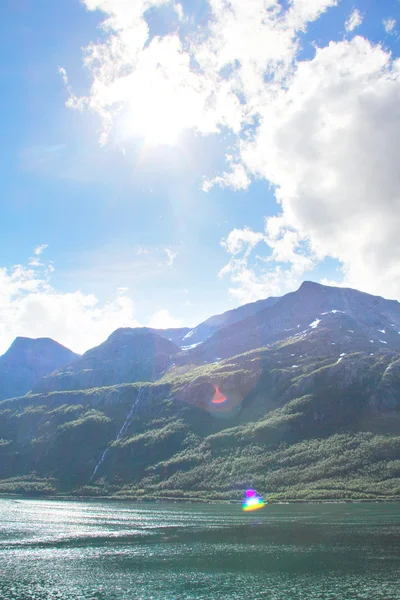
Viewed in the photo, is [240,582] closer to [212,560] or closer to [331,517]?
[212,560]

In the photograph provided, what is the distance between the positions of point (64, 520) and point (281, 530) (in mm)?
79929

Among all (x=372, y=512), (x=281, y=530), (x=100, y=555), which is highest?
(x=100, y=555)

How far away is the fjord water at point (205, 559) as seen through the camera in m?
64.0

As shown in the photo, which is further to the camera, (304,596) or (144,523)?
(144,523)

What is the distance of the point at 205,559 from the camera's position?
277 feet

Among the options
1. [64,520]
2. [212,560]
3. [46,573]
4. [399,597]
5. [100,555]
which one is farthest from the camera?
[64,520]

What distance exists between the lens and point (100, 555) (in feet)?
295

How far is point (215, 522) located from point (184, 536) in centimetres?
3124

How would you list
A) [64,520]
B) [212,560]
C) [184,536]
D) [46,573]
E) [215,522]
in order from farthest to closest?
[64,520] → [215,522] → [184,536] → [212,560] → [46,573]

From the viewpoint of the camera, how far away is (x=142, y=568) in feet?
257

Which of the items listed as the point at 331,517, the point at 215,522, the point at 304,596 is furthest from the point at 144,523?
the point at 304,596

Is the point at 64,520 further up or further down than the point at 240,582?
further down

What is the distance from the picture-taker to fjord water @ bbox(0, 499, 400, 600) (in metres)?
64.0

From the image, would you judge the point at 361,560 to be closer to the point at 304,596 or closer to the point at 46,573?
the point at 304,596
